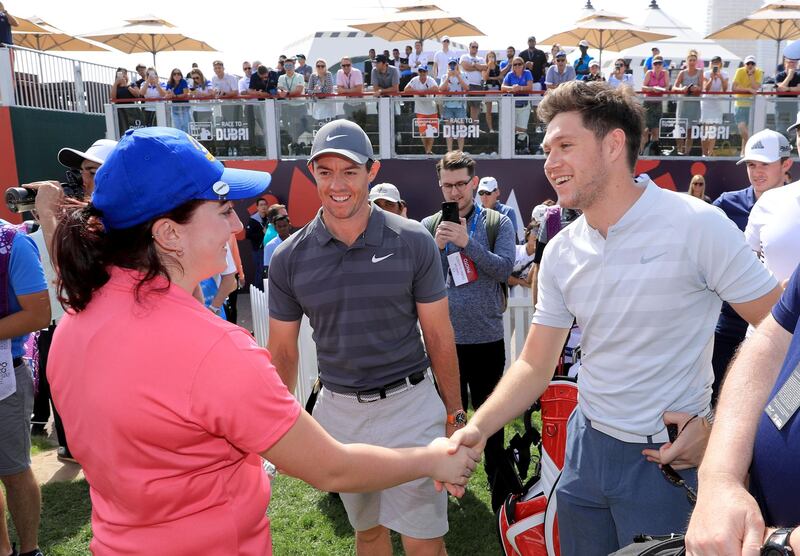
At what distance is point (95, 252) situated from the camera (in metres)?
1.81

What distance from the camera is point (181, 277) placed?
6.23 feet

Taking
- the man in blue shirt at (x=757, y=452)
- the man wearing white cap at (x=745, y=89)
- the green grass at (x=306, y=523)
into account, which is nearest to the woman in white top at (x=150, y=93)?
the green grass at (x=306, y=523)

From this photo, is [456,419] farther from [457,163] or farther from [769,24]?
[769,24]

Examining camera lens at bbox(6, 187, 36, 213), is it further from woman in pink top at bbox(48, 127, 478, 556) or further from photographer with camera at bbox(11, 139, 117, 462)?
woman in pink top at bbox(48, 127, 478, 556)

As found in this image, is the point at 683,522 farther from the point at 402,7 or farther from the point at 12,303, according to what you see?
the point at 402,7

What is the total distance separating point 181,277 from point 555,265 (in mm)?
1491

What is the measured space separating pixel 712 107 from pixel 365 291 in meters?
11.4

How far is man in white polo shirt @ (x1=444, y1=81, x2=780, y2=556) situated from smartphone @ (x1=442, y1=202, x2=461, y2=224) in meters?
2.06

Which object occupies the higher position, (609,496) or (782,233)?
(782,233)

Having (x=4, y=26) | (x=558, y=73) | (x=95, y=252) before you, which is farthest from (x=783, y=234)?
(x=4, y=26)

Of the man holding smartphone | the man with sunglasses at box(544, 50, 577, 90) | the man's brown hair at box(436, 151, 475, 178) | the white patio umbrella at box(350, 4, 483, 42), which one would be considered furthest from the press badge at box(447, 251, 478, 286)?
the white patio umbrella at box(350, 4, 483, 42)

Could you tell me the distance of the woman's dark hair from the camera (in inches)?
71.0

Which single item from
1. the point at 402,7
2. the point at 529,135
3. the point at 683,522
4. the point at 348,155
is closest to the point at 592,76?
the point at 529,135

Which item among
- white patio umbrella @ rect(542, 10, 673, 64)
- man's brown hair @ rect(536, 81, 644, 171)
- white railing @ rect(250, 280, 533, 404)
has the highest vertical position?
white patio umbrella @ rect(542, 10, 673, 64)
